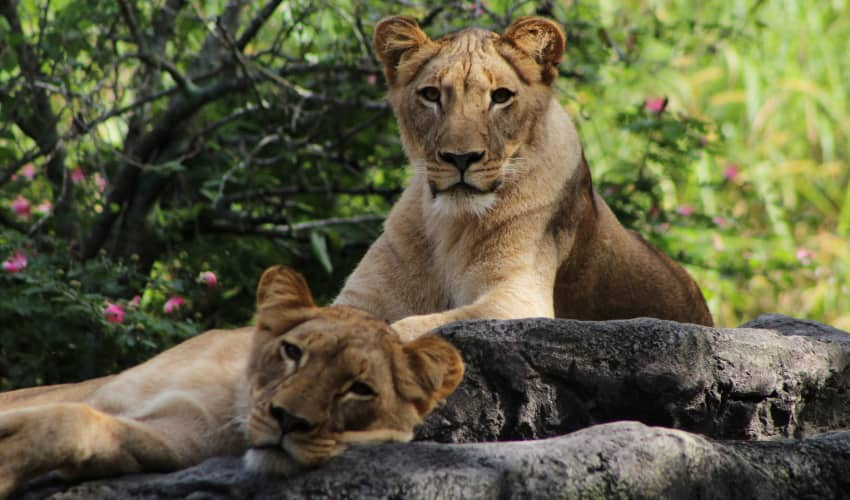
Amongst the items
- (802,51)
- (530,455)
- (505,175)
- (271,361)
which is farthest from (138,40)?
(802,51)

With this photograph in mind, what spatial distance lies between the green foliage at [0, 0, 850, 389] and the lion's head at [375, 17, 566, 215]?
972 millimetres

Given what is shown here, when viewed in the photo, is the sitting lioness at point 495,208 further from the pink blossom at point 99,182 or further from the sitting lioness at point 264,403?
the pink blossom at point 99,182

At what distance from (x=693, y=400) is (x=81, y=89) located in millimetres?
2995

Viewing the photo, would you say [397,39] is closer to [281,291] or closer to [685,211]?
[281,291]

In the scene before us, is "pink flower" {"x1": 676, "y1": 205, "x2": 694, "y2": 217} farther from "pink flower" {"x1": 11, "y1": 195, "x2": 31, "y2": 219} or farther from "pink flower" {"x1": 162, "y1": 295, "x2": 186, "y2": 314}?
"pink flower" {"x1": 11, "y1": 195, "x2": 31, "y2": 219}

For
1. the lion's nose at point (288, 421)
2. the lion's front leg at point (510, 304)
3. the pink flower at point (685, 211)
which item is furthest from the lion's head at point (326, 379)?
the pink flower at point (685, 211)

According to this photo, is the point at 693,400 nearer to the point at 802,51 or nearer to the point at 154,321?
the point at 154,321

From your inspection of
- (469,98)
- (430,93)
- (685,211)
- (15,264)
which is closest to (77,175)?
(15,264)

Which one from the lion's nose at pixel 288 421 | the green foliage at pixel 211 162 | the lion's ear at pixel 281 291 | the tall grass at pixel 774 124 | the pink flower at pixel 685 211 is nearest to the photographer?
the lion's nose at pixel 288 421

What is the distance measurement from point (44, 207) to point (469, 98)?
228cm

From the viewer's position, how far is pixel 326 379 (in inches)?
84.8

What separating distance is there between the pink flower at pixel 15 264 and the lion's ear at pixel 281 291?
1.93m

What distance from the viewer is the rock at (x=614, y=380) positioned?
264cm

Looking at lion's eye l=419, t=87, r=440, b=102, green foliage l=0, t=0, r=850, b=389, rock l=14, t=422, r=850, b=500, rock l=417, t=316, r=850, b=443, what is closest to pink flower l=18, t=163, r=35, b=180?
green foliage l=0, t=0, r=850, b=389
